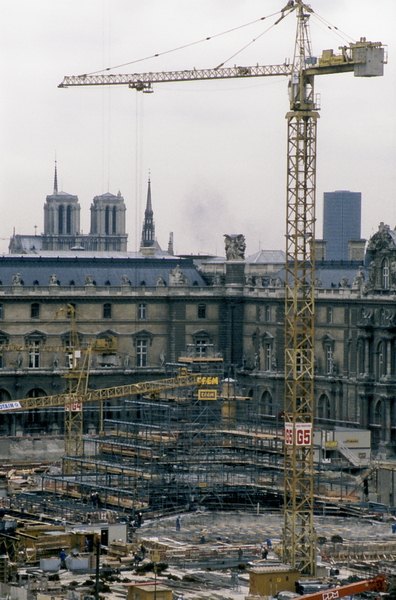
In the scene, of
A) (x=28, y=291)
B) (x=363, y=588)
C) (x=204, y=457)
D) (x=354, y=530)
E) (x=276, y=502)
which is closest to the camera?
(x=363, y=588)

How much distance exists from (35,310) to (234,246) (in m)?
22.4

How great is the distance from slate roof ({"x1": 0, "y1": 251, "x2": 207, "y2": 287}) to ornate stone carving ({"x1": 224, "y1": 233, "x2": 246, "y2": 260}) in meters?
4.44

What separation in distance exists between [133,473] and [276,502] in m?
11.3

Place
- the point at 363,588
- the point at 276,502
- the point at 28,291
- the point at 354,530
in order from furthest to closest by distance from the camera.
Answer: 1. the point at 28,291
2. the point at 276,502
3. the point at 354,530
4. the point at 363,588

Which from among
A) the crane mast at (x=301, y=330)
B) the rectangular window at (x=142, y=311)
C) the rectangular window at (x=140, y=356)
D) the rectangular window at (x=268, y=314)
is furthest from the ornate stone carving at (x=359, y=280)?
the crane mast at (x=301, y=330)

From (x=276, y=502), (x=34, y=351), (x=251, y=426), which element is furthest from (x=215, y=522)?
(x=34, y=351)

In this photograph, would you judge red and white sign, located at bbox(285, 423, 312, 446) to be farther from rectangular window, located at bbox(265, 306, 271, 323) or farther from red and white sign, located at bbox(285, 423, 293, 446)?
rectangular window, located at bbox(265, 306, 271, 323)

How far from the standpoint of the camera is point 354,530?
131625mm

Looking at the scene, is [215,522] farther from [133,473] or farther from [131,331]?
[131,331]

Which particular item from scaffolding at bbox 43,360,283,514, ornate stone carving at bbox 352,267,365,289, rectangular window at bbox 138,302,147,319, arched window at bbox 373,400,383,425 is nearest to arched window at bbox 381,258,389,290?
ornate stone carving at bbox 352,267,365,289

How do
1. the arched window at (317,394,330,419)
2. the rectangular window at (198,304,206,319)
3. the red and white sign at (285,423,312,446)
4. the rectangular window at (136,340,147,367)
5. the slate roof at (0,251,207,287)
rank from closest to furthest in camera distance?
the red and white sign at (285,423,312,446) → the arched window at (317,394,330,419) → the slate roof at (0,251,207,287) → the rectangular window at (136,340,147,367) → the rectangular window at (198,304,206,319)

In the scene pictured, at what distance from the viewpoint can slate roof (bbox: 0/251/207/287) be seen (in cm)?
18838

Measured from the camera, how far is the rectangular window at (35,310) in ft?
612

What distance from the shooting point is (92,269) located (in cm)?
Result: 19225
